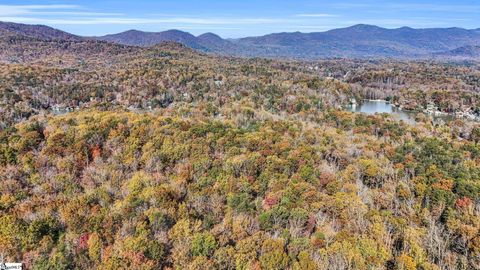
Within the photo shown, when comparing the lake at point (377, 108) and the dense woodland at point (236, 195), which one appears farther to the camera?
the lake at point (377, 108)

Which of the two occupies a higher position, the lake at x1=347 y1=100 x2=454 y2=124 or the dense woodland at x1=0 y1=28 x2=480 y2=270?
the dense woodland at x1=0 y1=28 x2=480 y2=270

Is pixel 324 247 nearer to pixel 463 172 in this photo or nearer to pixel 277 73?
pixel 463 172

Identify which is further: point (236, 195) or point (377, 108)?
point (377, 108)

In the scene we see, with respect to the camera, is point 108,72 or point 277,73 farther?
point 277,73

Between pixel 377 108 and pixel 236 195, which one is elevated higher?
pixel 236 195

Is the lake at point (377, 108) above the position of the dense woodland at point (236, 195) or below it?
below

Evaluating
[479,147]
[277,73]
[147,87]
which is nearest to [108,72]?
[147,87]

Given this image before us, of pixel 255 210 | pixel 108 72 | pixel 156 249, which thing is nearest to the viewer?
pixel 156 249

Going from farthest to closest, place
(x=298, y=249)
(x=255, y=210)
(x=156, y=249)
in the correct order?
1. (x=255, y=210)
2. (x=298, y=249)
3. (x=156, y=249)

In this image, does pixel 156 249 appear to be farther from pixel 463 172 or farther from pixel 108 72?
pixel 108 72

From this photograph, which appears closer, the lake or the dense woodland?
the dense woodland
